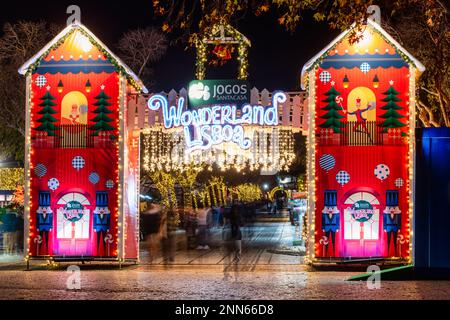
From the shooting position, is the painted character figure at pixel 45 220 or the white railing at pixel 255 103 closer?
the painted character figure at pixel 45 220

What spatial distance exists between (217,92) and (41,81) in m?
4.59

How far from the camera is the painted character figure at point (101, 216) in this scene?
18.8 meters

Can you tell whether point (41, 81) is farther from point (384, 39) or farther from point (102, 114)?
point (384, 39)

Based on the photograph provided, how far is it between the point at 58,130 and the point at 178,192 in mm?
28486

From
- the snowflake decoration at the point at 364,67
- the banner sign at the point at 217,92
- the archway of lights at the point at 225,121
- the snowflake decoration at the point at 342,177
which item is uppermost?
the snowflake decoration at the point at 364,67

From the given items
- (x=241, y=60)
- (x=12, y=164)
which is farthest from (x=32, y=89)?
(x=12, y=164)

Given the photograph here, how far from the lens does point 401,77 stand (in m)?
18.3

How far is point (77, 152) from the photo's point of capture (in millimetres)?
18938

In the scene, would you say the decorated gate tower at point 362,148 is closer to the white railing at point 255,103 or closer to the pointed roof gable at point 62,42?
the white railing at point 255,103

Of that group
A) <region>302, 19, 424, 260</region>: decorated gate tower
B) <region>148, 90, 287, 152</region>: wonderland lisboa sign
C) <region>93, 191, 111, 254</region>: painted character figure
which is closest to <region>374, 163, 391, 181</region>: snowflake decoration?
<region>302, 19, 424, 260</region>: decorated gate tower

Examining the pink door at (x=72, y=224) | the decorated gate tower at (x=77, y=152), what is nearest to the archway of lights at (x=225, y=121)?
the decorated gate tower at (x=77, y=152)

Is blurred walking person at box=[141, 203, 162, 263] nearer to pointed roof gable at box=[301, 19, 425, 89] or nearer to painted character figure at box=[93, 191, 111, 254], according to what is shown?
painted character figure at box=[93, 191, 111, 254]

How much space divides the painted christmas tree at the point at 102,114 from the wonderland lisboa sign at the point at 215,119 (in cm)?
115
